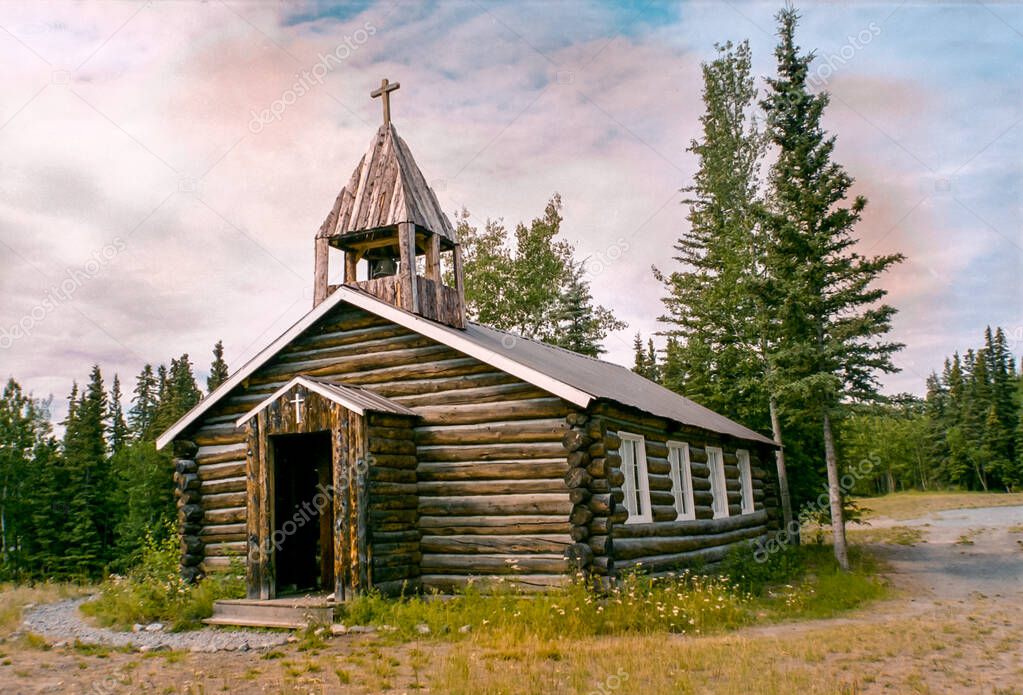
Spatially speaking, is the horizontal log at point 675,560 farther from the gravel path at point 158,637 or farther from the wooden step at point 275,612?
the gravel path at point 158,637

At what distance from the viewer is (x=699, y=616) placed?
465 inches

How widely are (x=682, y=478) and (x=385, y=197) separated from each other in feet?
29.9

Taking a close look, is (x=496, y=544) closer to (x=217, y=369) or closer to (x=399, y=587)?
(x=399, y=587)

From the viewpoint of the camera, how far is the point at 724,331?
2800cm

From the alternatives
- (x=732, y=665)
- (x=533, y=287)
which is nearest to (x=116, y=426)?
(x=533, y=287)

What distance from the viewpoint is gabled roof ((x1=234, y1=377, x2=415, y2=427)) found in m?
12.6

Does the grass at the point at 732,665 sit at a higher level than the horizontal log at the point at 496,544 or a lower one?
lower

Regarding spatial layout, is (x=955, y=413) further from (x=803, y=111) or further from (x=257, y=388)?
(x=257, y=388)

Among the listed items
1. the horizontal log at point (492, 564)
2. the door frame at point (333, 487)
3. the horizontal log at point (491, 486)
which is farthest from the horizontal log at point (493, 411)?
the horizontal log at point (492, 564)

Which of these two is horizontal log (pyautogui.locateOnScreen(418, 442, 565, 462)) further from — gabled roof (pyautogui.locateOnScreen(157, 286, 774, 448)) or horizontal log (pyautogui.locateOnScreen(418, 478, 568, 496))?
gabled roof (pyautogui.locateOnScreen(157, 286, 774, 448))

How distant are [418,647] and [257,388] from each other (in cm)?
766

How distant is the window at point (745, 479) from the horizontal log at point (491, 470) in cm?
1060

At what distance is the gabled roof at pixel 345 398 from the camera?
41.5 feet

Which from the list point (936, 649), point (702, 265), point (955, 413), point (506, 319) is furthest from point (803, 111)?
point (955, 413)
